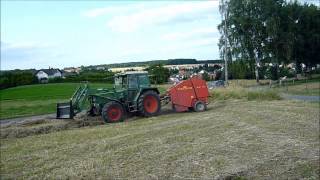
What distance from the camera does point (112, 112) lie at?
63.6 ft

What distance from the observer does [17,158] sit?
11906mm

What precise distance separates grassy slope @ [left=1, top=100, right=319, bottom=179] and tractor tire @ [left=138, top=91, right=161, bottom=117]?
267 centimetres

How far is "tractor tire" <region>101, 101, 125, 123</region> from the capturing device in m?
19.2

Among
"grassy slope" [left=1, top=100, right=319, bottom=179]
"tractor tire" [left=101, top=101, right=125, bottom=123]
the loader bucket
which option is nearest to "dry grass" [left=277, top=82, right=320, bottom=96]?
"tractor tire" [left=101, top=101, right=125, bottom=123]

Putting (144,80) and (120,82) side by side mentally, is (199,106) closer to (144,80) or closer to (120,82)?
(144,80)

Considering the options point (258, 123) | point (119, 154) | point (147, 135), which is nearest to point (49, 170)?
point (119, 154)

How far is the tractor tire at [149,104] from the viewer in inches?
792

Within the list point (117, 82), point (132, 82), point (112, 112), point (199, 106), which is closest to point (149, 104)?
point (132, 82)

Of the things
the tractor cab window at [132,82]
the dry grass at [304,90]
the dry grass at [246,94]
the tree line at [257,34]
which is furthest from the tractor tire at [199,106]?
the tree line at [257,34]

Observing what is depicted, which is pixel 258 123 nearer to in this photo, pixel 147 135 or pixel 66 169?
pixel 147 135

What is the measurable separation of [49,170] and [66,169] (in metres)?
0.37

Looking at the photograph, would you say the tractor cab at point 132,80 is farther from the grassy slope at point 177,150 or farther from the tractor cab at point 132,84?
the grassy slope at point 177,150

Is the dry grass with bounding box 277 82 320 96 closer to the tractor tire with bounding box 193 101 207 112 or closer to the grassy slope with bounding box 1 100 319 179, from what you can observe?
the tractor tire with bounding box 193 101 207 112

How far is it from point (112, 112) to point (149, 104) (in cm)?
183
